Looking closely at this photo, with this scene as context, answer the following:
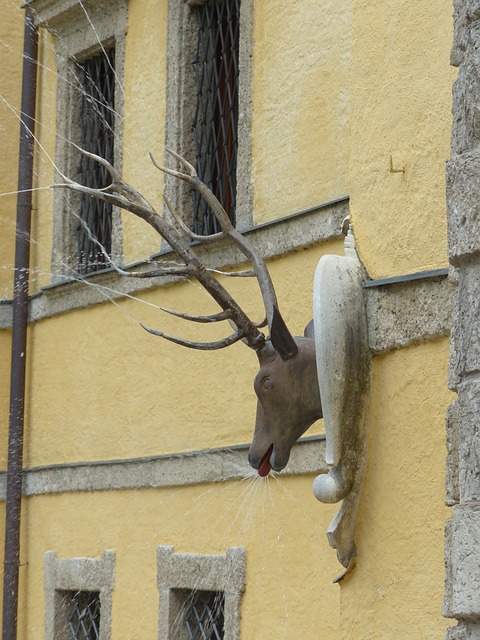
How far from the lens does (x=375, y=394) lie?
615 centimetres

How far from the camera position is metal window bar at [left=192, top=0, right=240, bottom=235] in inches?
357

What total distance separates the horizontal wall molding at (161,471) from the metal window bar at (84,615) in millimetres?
628

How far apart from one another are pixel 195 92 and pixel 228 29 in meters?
0.41

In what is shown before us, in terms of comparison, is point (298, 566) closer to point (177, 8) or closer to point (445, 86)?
point (445, 86)

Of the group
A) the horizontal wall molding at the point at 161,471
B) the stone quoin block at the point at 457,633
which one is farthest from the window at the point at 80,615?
the stone quoin block at the point at 457,633

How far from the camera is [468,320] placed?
4.23 m

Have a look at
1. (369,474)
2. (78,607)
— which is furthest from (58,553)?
(369,474)

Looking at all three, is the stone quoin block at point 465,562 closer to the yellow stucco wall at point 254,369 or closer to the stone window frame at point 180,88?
the yellow stucco wall at point 254,369

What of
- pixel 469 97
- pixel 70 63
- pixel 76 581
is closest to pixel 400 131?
pixel 469 97

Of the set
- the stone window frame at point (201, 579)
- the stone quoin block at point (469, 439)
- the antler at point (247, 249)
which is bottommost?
the stone quoin block at point (469, 439)

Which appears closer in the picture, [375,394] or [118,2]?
[375,394]

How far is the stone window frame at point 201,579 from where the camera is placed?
26.8 feet

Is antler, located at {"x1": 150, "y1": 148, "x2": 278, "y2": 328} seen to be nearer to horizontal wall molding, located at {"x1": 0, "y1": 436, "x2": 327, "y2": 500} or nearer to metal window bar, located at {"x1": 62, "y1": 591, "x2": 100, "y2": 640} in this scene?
horizontal wall molding, located at {"x1": 0, "y1": 436, "x2": 327, "y2": 500}

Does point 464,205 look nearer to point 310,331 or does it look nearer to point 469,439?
point 469,439
